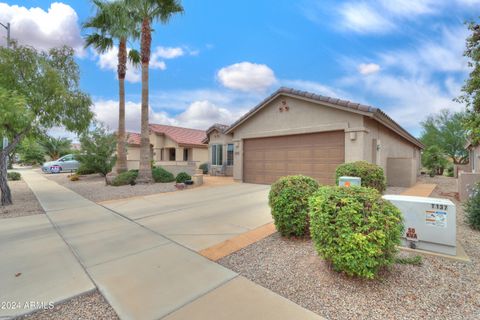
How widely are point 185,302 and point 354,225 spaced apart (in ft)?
7.24

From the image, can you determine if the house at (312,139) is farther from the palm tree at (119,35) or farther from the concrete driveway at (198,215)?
the palm tree at (119,35)

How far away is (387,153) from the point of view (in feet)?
40.5

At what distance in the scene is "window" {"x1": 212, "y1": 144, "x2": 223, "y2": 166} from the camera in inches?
774

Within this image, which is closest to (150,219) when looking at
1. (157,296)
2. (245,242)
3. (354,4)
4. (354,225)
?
(245,242)

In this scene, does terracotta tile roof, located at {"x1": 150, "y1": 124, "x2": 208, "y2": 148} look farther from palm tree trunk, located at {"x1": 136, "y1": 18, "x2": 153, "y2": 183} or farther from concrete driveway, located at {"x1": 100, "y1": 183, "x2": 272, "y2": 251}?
concrete driveway, located at {"x1": 100, "y1": 183, "x2": 272, "y2": 251}

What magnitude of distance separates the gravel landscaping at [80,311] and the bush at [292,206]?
9.61ft

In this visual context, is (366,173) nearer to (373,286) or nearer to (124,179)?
(373,286)

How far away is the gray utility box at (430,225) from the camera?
3.49 meters

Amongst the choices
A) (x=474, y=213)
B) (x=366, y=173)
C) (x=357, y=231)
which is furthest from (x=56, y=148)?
(x=474, y=213)

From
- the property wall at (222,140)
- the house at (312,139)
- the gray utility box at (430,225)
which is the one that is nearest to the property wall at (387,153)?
the house at (312,139)

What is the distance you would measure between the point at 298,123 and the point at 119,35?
11658mm

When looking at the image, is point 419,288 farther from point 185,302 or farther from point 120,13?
point 120,13

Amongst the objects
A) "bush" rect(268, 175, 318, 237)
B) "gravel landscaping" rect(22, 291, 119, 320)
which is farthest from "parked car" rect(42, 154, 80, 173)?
"bush" rect(268, 175, 318, 237)

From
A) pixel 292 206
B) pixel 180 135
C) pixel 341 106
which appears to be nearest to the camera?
pixel 292 206
